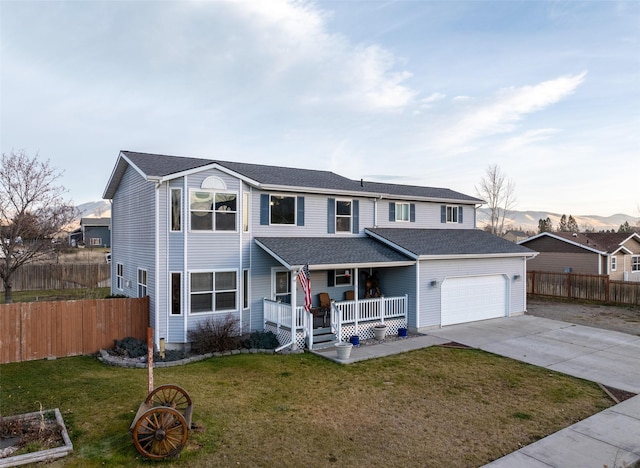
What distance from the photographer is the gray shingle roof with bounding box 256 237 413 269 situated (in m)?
13.0

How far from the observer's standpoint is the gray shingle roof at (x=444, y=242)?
15725 mm

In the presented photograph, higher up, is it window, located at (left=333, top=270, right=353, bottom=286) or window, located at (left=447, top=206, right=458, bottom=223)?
window, located at (left=447, top=206, right=458, bottom=223)

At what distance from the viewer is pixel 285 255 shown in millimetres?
12898

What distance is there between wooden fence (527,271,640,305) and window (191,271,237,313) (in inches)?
782

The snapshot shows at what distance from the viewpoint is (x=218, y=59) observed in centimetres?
1905

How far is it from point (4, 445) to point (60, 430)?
0.72m

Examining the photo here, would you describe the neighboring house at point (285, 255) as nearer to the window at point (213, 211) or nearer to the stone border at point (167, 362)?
the window at point (213, 211)

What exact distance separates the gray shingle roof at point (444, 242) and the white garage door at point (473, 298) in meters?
1.17

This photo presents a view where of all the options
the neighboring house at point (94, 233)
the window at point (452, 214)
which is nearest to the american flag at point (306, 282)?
the window at point (452, 214)

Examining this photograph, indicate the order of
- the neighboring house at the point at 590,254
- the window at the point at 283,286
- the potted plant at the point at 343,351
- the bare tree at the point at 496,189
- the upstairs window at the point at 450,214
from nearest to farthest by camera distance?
the potted plant at the point at 343,351 < the window at the point at 283,286 < the upstairs window at the point at 450,214 < the neighboring house at the point at 590,254 < the bare tree at the point at 496,189

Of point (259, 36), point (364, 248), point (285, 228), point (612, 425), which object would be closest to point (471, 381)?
point (612, 425)

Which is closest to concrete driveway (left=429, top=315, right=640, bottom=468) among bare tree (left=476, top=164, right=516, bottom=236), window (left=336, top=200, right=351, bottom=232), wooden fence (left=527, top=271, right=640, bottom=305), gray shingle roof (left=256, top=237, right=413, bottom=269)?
gray shingle roof (left=256, top=237, right=413, bottom=269)

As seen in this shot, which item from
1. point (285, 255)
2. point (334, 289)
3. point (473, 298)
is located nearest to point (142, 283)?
point (285, 255)

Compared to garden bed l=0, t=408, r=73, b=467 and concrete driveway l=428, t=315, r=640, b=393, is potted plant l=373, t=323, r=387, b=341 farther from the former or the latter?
garden bed l=0, t=408, r=73, b=467
